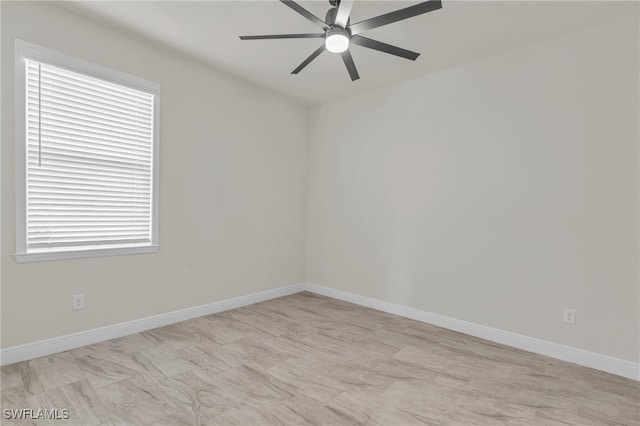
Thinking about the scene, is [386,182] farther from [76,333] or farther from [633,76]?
[76,333]

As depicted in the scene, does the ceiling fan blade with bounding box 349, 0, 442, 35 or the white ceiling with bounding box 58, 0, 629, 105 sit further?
the white ceiling with bounding box 58, 0, 629, 105

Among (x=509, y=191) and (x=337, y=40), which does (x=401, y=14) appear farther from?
(x=509, y=191)

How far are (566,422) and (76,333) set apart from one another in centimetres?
366

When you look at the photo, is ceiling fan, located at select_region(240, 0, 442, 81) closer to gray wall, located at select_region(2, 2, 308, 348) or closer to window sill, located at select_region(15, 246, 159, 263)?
gray wall, located at select_region(2, 2, 308, 348)

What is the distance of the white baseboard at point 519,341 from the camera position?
8.46 ft

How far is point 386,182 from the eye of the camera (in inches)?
160

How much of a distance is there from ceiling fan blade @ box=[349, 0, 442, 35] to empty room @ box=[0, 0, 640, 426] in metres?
0.01

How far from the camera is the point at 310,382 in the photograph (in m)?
2.36

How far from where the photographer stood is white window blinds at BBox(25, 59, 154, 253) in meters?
2.55

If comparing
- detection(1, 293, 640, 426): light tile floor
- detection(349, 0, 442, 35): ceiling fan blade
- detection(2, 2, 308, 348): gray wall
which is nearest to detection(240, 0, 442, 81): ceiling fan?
detection(349, 0, 442, 35): ceiling fan blade

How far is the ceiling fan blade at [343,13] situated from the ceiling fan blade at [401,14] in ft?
0.31

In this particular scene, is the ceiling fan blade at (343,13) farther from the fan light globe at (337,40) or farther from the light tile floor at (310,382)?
the light tile floor at (310,382)

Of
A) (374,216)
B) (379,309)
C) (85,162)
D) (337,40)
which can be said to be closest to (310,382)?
(379,309)

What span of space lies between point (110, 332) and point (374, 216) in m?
3.05
